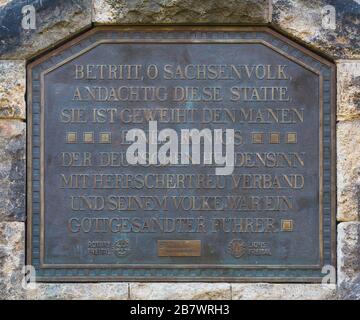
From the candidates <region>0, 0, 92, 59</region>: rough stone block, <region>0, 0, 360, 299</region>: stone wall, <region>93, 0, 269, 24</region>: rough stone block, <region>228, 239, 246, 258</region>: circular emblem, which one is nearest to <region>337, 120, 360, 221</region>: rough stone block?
<region>0, 0, 360, 299</region>: stone wall

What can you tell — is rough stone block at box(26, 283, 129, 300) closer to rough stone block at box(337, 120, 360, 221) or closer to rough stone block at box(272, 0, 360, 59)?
rough stone block at box(337, 120, 360, 221)

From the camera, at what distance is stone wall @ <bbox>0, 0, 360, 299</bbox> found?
508cm

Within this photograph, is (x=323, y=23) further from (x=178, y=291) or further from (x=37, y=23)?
(x=178, y=291)

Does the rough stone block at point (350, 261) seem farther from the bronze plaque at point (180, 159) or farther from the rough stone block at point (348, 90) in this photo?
the rough stone block at point (348, 90)

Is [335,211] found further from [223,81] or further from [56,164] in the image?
[56,164]

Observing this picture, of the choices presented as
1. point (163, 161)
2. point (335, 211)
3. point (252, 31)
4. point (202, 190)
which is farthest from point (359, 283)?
point (252, 31)

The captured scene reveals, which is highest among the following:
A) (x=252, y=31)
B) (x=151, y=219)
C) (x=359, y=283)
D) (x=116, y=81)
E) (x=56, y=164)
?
(x=252, y=31)

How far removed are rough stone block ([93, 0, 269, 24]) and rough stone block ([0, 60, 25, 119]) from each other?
26.1 inches

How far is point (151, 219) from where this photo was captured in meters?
5.18

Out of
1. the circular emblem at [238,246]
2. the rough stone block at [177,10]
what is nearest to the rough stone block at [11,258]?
the circular emblem at [238,246]

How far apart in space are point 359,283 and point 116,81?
7.42 ft

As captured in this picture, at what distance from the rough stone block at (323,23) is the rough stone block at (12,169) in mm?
2029

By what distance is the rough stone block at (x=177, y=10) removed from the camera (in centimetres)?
512

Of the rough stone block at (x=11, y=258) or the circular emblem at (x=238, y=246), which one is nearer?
the rough stone block at (x=11, y=258)
